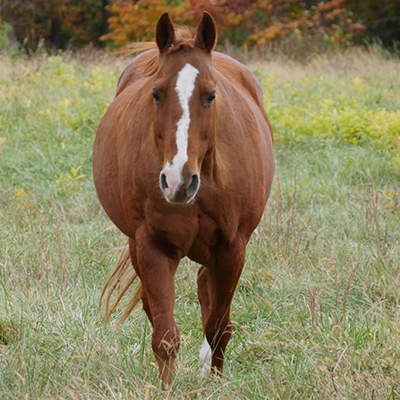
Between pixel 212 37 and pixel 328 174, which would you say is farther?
pixel 328 174

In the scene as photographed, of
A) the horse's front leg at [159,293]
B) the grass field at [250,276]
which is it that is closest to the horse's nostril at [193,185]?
the horse's front leg at [159,293]

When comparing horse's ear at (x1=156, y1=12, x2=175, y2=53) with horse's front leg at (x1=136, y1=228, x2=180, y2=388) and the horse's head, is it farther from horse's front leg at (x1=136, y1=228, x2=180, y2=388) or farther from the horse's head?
horse's front leg at (x1=136, y1=228, x2=180, y2=388)

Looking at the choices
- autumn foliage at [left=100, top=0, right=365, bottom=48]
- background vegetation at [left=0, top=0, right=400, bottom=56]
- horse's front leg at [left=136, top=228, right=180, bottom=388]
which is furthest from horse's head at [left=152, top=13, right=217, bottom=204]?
autumn foliage at [left=100, top=0, right=365, bottom=48]

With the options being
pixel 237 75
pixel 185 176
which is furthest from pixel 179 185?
pixel 237 75

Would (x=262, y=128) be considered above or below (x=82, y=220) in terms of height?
above

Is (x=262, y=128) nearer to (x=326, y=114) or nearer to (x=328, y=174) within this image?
(x=328, y=174)

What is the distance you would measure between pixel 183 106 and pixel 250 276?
1.85 m

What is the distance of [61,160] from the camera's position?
20.4ft

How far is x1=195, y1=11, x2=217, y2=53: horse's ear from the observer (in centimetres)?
222

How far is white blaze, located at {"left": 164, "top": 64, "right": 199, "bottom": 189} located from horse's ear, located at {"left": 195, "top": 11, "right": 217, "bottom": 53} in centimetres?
17

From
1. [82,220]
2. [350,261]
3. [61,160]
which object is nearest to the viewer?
[350,261]

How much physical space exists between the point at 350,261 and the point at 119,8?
712 inches

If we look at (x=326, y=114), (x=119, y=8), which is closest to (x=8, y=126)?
(x=326, y=114)

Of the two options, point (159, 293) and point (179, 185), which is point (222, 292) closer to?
point (159, 293)
